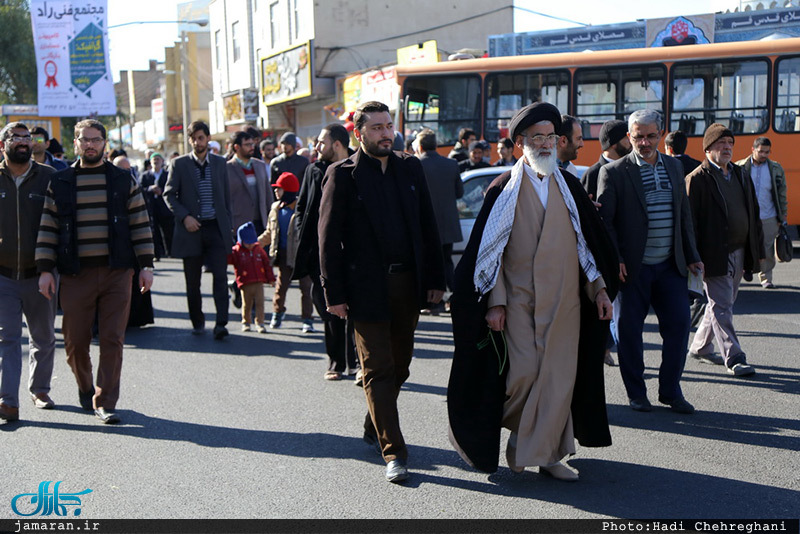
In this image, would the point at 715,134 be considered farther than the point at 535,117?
Yes

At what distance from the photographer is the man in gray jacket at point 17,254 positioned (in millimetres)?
6574

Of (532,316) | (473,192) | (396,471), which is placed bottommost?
(396,471)

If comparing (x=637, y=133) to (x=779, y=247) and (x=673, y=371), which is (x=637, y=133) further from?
(x=779, y=247)

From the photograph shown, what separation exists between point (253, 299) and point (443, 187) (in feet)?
8.17

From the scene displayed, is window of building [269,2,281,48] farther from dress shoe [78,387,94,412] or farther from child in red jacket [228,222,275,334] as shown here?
dress shoe [78,387,94,412]

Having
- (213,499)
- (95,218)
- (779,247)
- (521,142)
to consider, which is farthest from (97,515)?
(779,247)

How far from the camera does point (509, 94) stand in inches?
662

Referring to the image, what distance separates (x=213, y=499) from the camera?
4.85 m

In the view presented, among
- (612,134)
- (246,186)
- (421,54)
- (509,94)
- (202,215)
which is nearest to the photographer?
(612,134)

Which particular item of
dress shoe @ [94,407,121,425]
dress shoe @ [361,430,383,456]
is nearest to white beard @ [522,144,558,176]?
dress shoe @ [361,430,383,456]

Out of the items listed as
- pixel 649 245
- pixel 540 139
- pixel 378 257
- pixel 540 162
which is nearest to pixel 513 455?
pixel 378 257

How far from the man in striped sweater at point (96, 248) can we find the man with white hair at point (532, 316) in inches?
108

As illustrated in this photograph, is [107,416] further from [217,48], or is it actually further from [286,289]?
[217,48]

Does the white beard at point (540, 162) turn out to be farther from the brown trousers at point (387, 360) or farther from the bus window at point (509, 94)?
the bus window at point (509, 94)
